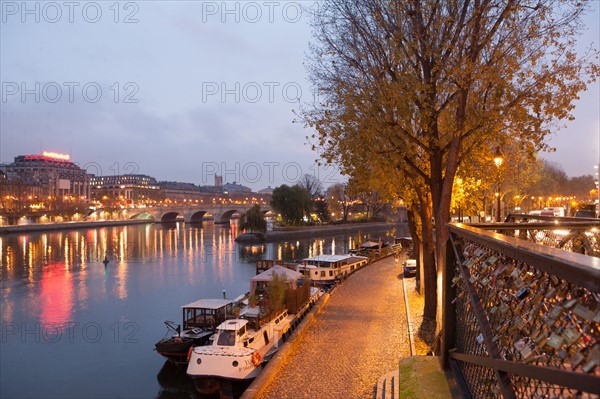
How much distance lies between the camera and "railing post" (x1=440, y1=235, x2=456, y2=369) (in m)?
5.29

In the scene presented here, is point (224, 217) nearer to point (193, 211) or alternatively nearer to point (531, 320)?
point (193, 211)

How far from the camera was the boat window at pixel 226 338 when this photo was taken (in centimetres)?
1730

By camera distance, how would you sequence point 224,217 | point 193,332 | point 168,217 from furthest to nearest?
point 168,217 → point 224,217 → point 193,332

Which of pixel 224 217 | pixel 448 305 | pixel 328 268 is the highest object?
pixel 448 305

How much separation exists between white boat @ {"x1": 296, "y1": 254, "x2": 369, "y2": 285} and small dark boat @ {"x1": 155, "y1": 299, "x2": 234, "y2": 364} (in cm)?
1069

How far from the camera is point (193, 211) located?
391 ft

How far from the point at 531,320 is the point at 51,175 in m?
185

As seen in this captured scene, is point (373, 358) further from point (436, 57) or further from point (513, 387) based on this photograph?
point (513, 387)

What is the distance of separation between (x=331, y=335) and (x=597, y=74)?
11.3m

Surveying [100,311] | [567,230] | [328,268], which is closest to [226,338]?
[567,230]

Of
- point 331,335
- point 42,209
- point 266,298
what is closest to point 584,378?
point 331,335

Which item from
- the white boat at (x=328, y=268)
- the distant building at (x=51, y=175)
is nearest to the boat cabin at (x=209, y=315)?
the white boat at (x=328, y=268)

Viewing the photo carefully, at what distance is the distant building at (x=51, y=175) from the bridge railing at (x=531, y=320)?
15996cm

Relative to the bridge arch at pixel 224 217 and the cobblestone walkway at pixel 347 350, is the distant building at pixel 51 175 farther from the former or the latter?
the cobblestone walkway at pixel 347 350
